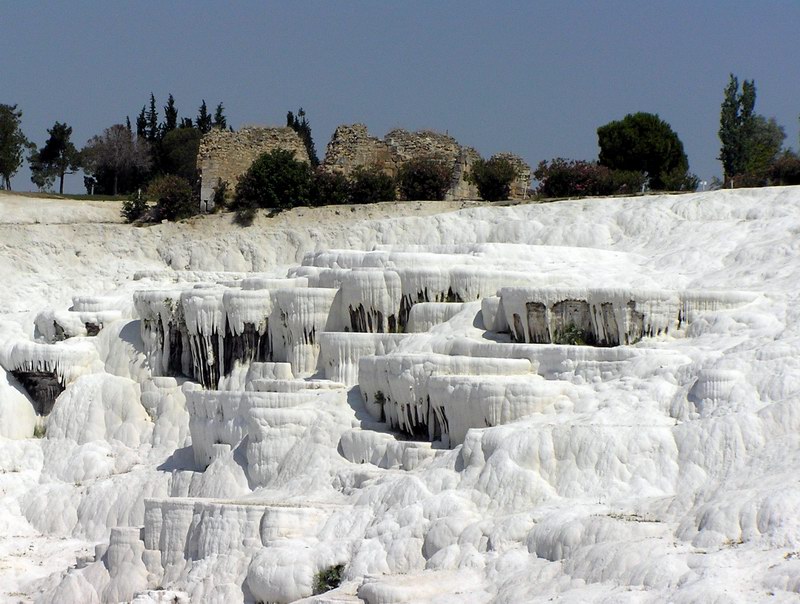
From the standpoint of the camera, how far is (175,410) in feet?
103

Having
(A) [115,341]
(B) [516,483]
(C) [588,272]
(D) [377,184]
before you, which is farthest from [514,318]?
(D) [377,184]

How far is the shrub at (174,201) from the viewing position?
4147cm

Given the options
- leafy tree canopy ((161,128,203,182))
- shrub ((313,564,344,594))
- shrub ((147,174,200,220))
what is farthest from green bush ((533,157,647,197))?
leafy tree canopy ((161,128,203,182))

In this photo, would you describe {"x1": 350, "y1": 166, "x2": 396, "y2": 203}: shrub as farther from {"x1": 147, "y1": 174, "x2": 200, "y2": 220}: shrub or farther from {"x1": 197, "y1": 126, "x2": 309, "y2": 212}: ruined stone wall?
{"x1": 147, "y1": 174, "x2": 200, "y2": 220}: shrub

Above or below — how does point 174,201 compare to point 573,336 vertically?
above

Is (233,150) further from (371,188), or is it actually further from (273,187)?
(371,188)

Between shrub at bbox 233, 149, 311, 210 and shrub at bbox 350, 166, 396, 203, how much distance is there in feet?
3.90

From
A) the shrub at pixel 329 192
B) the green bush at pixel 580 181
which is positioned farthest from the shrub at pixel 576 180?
the shrub at pixel 329 192

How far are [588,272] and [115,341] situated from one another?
921 centimetres

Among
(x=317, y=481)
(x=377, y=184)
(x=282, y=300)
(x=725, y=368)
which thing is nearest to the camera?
(x=725, y=368)

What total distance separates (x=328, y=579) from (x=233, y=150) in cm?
2362

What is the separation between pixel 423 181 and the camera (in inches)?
1657

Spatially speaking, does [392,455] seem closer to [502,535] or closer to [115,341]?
[502,535]

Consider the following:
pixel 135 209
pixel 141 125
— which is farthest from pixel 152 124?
pixel 135 209
